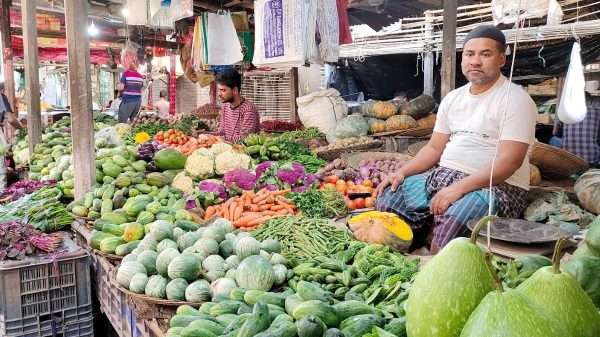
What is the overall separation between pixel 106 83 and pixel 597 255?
2768 centimetres

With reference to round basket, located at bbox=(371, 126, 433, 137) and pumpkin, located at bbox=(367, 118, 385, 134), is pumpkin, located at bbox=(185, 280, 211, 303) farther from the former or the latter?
pumpkin, located at bbox=(367, 118, 385, 134)

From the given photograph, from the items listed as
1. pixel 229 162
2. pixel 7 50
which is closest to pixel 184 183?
pixel 229 162

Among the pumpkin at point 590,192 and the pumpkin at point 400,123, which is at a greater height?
the pumpkin at point 400,123

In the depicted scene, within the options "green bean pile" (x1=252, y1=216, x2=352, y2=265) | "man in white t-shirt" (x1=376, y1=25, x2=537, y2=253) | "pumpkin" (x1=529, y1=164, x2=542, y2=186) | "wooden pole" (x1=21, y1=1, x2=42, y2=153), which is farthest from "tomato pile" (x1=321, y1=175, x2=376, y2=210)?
"wooden pole" (x1=21, y1=1, x2=42, y2=153)

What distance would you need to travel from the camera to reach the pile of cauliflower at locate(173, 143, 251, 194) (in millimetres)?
4867

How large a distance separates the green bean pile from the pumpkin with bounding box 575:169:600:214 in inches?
80.0

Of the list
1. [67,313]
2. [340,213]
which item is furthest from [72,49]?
[340,213]

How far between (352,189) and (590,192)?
1.89 m

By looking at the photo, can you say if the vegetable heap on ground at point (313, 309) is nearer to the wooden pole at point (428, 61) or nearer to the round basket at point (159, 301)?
the round basket at point (159, 301)

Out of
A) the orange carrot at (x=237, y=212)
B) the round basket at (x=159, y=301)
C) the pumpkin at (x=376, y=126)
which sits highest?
the pumpkin at (x=376, y=126)

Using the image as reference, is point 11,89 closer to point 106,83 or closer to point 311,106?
point 311,106

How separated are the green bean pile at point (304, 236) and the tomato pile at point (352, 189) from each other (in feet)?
3.43

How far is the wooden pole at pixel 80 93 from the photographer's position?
4414 millimetres

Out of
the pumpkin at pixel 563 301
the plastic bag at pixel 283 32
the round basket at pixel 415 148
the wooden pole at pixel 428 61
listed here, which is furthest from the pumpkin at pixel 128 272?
the wooden pole at pixel 428 61
